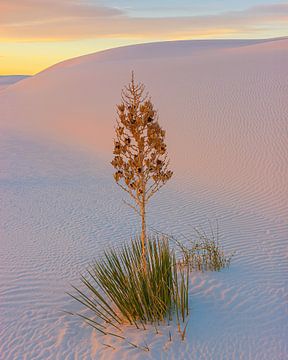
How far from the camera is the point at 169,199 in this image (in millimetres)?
11875

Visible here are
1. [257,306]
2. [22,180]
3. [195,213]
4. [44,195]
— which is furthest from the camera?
[22,180]

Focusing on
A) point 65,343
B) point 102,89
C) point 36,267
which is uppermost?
point 102,89

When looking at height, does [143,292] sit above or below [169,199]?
below

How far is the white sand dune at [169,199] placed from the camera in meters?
5.28

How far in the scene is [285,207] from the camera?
10.9 m

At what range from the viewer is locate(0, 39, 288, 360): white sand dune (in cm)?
528

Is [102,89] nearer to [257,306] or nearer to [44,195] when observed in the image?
[44,195]

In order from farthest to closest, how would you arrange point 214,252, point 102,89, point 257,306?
point 102,89
point 214,252
point 257,306

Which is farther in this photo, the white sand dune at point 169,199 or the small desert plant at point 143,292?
the white sand dune at point 169,199

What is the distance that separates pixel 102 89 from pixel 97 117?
14.7 ft

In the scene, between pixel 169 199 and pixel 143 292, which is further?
pixel 169 199

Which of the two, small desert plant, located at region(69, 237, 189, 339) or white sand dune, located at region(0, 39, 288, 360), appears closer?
small desert plant, located at region(69, 237, 189, 339)

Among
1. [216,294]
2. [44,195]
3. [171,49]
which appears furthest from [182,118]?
[171,49]

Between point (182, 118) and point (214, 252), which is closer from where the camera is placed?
point (214, 252)
